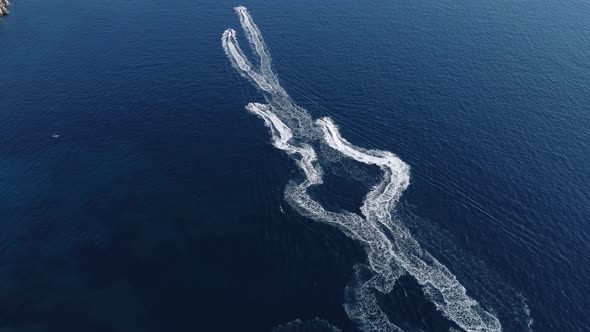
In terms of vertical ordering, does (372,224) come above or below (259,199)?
above

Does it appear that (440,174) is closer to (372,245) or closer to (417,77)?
(372,245)

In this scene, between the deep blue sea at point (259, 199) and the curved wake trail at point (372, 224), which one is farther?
the deep blue sea at point (259, 199)

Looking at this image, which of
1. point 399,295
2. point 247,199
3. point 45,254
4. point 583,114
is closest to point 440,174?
point 399,295

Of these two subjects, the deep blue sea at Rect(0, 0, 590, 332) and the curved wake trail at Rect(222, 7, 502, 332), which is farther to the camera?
the deep blue sea at Rect(0, 0, 590, 332)

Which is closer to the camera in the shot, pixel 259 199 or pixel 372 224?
pixel 372 224
